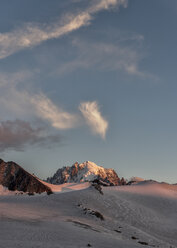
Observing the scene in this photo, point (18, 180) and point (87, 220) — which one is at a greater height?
point (18, 180)

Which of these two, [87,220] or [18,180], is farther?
[18,180]

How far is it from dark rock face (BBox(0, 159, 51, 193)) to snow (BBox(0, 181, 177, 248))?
5121 centimetres

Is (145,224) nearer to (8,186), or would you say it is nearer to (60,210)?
(60,210)

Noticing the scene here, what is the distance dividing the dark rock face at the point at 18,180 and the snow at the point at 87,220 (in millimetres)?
51213

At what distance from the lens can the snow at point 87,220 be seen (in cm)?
1231

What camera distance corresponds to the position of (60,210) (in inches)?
982

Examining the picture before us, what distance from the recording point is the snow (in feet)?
40.4

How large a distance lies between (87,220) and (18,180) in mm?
74487

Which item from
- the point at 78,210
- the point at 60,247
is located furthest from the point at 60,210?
the point at 60,247

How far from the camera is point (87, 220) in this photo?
22.6 metres

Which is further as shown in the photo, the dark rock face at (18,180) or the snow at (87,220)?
the dark rock face at (18,180)

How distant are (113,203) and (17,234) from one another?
24.2m

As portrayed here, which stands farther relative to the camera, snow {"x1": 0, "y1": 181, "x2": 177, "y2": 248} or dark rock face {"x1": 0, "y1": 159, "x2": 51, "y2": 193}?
dark rock face {"x1": 0, "y1": 159, "x2": 51, "y2": 193}

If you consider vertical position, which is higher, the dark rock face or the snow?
the dark rock face
